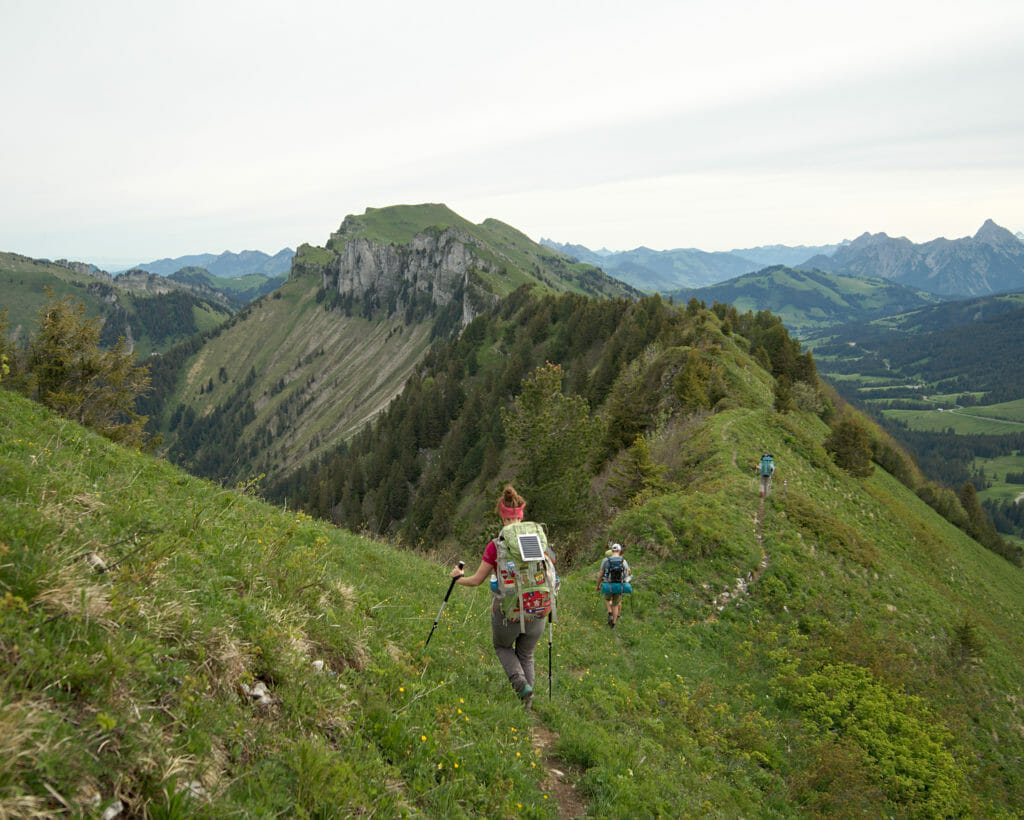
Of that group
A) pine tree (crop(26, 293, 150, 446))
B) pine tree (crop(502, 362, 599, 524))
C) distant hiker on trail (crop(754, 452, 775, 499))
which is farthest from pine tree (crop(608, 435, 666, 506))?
pine tree (crop(26, 293, 150, 446))

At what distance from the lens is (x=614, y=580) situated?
15312 mm

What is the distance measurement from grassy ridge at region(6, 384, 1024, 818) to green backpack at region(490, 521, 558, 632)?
143 cm

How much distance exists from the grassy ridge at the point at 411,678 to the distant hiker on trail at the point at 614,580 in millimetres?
Answer: 665

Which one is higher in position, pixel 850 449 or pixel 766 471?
pixel 766 471

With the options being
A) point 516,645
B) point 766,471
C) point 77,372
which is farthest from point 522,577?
point 77,372

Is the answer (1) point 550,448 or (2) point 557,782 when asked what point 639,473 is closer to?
(1) point 550,448

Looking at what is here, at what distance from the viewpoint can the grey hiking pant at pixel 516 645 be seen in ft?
26.1

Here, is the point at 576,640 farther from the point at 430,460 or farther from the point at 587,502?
the point at 430,460

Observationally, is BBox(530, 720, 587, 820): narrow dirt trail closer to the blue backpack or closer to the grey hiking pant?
the grey hiking pant

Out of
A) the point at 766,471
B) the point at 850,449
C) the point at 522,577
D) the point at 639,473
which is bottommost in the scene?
the point at 850,449

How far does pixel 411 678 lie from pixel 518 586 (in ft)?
6.42

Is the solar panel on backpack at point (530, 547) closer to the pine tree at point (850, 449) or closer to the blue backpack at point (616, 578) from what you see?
the blue backpack at point (616, 578)

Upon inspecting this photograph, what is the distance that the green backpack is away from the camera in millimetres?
7688

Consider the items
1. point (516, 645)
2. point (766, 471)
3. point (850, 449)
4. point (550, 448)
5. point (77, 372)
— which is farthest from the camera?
point (850, 449)
